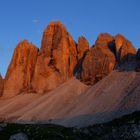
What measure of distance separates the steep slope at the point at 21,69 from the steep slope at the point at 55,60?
20.6 feet

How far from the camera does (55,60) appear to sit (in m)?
142

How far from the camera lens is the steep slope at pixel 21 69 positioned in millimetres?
150125

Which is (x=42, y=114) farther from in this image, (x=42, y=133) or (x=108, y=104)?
(x=42, y=133)

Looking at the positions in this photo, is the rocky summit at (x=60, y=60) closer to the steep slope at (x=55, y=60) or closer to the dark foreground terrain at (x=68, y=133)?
the steep slope at (x=55, y=60)

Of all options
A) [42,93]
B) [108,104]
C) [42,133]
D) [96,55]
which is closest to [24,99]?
[42,93]

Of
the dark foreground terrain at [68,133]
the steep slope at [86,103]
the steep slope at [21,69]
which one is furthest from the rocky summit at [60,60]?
the dark foreground terrain at [68,133]

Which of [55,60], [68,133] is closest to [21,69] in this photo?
[55,60]

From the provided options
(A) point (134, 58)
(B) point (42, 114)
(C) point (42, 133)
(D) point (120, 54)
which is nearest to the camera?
(C) point (42, 133)

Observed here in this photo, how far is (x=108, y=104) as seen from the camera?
291 ft

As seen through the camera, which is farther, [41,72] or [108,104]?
[41,72]

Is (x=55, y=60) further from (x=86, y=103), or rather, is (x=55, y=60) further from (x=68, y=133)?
(x=68, y=133)

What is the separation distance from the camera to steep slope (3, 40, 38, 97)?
493 feet

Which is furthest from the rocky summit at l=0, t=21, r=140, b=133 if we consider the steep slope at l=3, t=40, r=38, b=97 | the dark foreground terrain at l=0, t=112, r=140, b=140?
the dark foreground terrain at l=0, t=112, r=140, b=140

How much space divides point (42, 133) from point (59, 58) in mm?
104892
